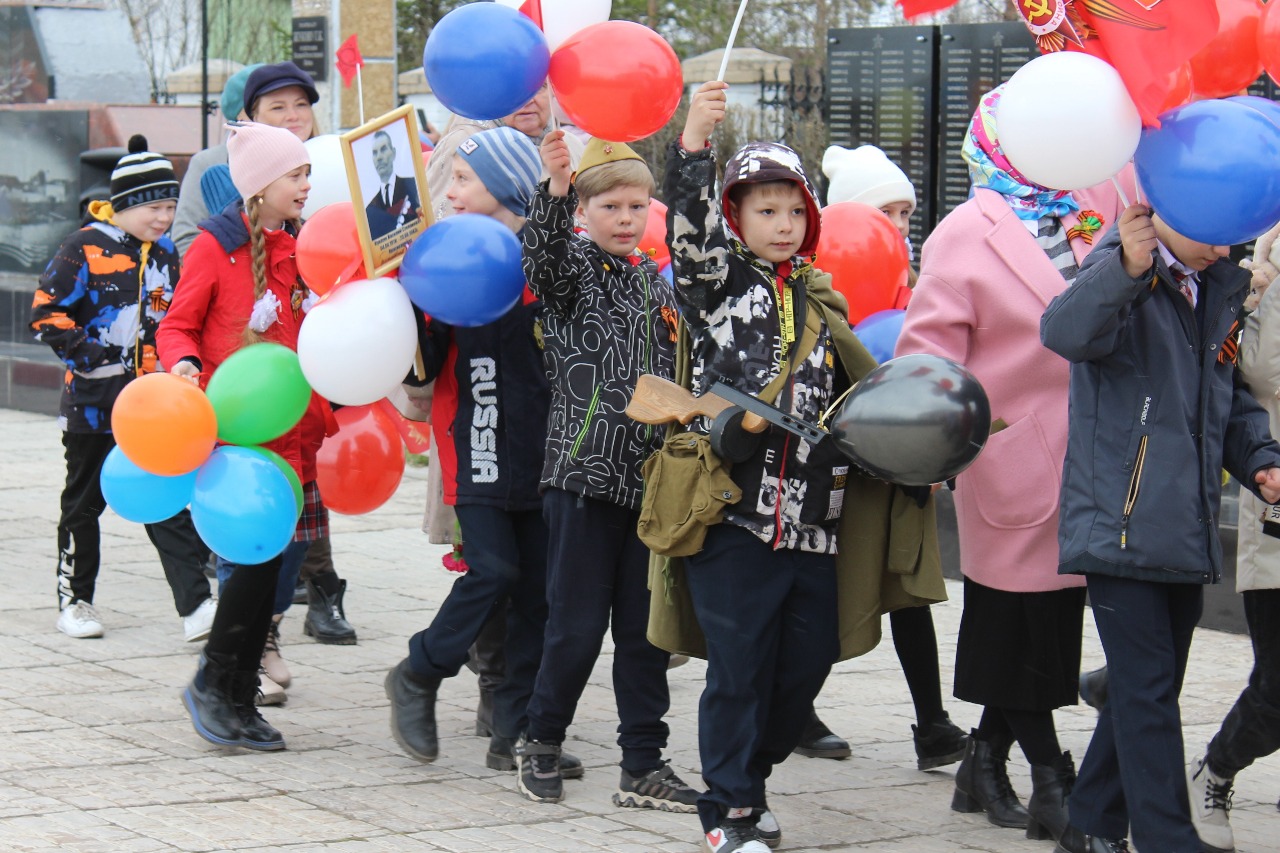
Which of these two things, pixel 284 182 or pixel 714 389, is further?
pixel 284 182

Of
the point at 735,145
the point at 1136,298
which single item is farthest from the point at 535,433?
the point at 735,145

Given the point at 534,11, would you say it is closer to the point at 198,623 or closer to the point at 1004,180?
the point at 1004,180

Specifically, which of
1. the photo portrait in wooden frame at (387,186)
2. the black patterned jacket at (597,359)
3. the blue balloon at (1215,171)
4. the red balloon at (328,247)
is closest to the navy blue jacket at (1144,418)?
the blue balloon at (1215,171)

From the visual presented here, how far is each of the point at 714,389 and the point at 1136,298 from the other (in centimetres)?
102

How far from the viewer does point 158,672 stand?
652cm

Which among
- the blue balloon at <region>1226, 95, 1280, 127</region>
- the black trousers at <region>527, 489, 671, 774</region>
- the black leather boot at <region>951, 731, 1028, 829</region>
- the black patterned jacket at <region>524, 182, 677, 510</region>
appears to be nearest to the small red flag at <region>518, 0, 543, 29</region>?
the black patterned jacket at <region>524, 182, 677, 510</region>

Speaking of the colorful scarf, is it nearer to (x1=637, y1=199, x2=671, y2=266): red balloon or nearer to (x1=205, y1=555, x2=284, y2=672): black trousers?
(x1=637, y1=199, x2=671, y2=266): red balloon

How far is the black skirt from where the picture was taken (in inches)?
181

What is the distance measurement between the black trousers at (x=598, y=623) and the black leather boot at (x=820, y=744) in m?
0.71

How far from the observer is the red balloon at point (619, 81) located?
14.4 ft

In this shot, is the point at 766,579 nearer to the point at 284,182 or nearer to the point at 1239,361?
the point at 1239,361

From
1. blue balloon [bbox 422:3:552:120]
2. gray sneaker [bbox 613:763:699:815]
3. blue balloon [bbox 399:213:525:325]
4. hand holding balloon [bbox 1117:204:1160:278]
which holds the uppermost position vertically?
blue balloon [bbox 422:3:552:120]

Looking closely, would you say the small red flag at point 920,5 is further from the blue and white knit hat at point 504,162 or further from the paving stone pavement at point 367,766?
the paving stone pavement at point 367,766

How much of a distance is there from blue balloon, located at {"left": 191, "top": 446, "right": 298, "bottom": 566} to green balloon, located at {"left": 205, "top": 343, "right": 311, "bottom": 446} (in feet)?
0.22
